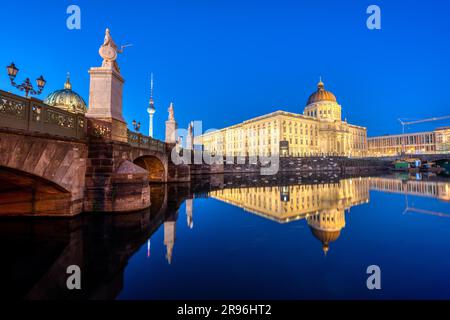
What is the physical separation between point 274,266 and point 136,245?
386cm

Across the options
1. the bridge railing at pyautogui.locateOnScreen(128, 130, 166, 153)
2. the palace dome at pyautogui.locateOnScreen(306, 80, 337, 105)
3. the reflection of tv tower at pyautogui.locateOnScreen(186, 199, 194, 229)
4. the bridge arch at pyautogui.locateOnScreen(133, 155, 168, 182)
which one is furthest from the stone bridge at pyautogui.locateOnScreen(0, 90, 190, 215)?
the palace dome at pyautogui.locateOnScreen(306, 80, 337, 105)

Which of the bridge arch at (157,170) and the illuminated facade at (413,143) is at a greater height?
the illuminated facade at (413,143)

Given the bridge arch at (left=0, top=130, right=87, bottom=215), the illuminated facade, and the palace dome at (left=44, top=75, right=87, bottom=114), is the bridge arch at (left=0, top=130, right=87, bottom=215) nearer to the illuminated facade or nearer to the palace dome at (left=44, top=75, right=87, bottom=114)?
the palace dome at (left=44, top=75, right=87, bottom=114)

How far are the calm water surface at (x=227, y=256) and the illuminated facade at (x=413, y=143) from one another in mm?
117898

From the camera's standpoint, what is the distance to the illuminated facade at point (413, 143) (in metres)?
100

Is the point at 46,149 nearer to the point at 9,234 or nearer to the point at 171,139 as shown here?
the point at 9,234

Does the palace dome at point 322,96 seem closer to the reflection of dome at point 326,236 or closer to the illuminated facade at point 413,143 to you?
the illuminated facade at point 413,143

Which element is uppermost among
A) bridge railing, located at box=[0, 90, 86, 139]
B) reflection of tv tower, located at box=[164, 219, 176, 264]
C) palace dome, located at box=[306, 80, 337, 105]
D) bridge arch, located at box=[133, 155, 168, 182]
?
palace dome, located at box=[306, 80, 337, 105]

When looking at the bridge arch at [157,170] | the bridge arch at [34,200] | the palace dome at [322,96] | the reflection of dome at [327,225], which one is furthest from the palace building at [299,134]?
the bridge arch at [34,200]

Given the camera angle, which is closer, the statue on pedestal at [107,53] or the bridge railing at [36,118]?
the bridge railing at [36,118]

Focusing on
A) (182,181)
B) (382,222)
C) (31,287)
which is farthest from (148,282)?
(182,181)

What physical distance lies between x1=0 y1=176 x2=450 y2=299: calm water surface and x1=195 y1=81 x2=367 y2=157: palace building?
66844 mm

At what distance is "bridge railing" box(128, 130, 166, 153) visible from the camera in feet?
48.5

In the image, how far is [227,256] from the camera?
5621 mm
